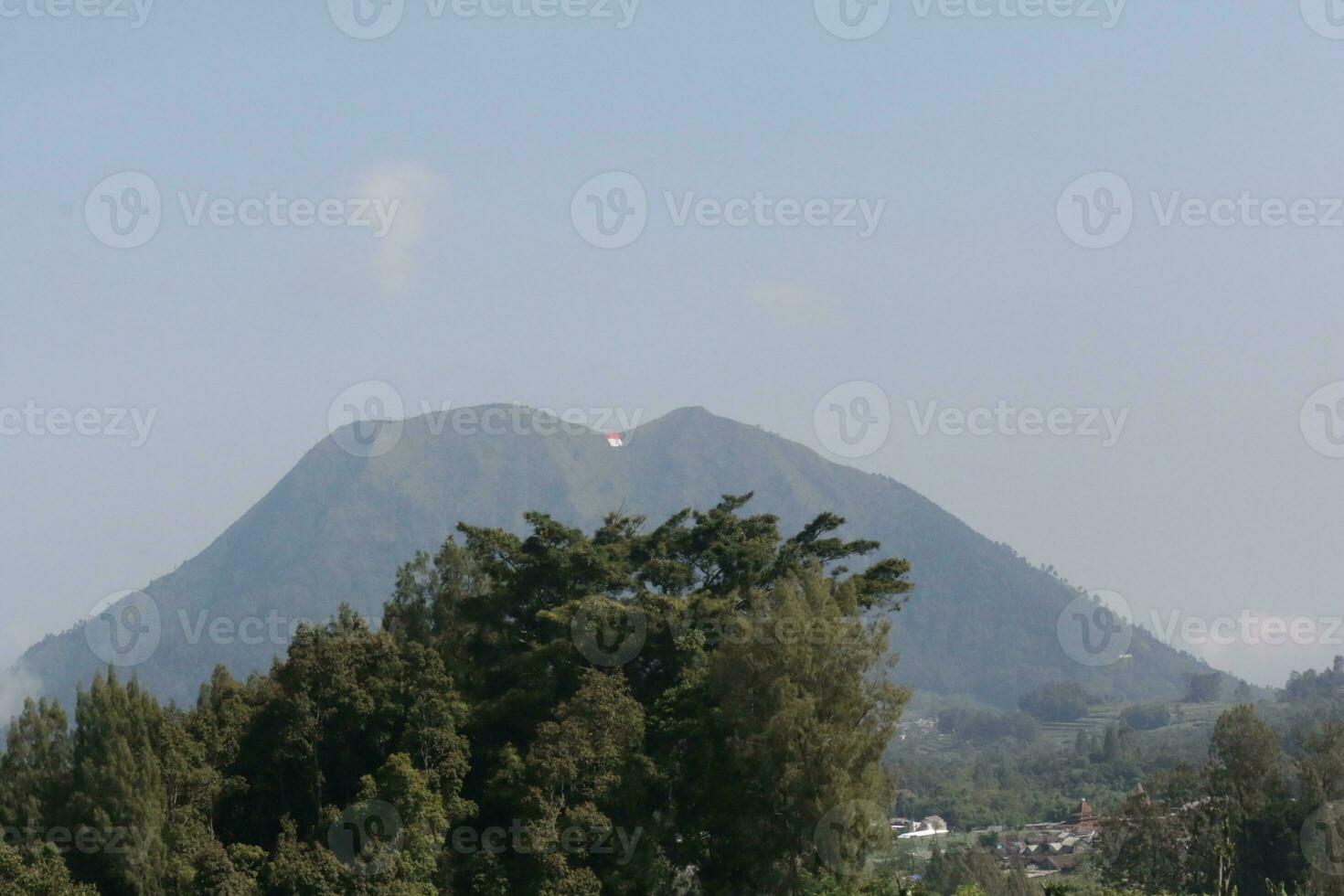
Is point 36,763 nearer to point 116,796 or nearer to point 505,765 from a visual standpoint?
point 116,796

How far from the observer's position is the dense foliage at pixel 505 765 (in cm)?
2522

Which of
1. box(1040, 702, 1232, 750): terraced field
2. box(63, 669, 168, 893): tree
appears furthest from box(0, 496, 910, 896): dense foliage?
box(1040, 702, 1232, 750): terraced field

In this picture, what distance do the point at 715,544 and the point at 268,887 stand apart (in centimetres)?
1149

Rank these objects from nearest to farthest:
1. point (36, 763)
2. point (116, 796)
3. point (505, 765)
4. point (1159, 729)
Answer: point (116, 796) → point (36, 763) → point (505, 765) → point (1159, 729)

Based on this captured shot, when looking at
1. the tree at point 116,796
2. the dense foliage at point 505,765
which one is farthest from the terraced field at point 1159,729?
the tree at point 116,796

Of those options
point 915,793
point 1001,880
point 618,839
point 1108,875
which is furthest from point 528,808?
point 915,793

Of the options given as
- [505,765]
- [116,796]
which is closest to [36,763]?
[116,796]

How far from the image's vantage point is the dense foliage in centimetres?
2522

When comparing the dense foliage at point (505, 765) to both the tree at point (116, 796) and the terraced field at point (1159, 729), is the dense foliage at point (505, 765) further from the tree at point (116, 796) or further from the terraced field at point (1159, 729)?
the terraced field at point (1159, 729)

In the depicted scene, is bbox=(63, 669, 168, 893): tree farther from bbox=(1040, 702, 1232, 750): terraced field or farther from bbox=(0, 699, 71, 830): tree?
bbox=(1040, 702, 1232, 750): terraced field

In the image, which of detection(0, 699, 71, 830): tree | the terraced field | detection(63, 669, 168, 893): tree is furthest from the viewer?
the terraced field

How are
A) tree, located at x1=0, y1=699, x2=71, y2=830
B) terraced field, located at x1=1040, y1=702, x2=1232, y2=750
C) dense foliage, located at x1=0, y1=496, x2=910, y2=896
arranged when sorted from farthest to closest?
terraced field, located at x1=1040, y1=702, x2=1232, y2=750 → tree, located at x1=0, y1=699, x2=71, y2=830 → dense foliage, located at x1=0, y1=496, x2=910, y2=896

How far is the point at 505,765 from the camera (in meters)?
27.3

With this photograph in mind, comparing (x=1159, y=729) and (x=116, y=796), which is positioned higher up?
(x=116, y=796)
